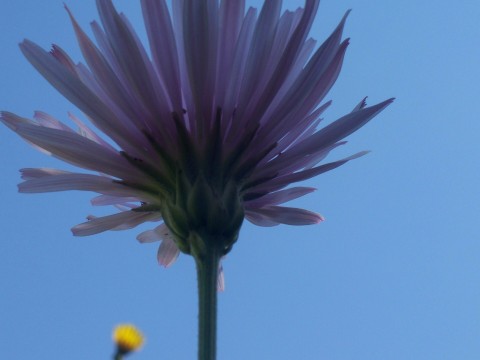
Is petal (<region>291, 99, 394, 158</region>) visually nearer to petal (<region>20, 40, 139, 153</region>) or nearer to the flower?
the flower

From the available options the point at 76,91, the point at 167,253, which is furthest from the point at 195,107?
the point at 167,253

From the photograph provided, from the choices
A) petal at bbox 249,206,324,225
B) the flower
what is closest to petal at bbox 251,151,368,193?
the flower

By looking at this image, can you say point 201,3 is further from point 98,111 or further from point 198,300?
point 198,300

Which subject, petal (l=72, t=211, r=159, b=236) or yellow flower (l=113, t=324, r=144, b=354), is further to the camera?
yellow flower (l=113, t=324, r=144, b=354)

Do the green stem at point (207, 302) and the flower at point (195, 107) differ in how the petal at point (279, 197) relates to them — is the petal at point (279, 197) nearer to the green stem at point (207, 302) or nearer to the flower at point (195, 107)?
the flower at point (195, 107)

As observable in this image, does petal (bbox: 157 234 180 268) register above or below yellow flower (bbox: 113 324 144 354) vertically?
below

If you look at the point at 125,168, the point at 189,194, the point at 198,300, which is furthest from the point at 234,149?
the point at 198,300
